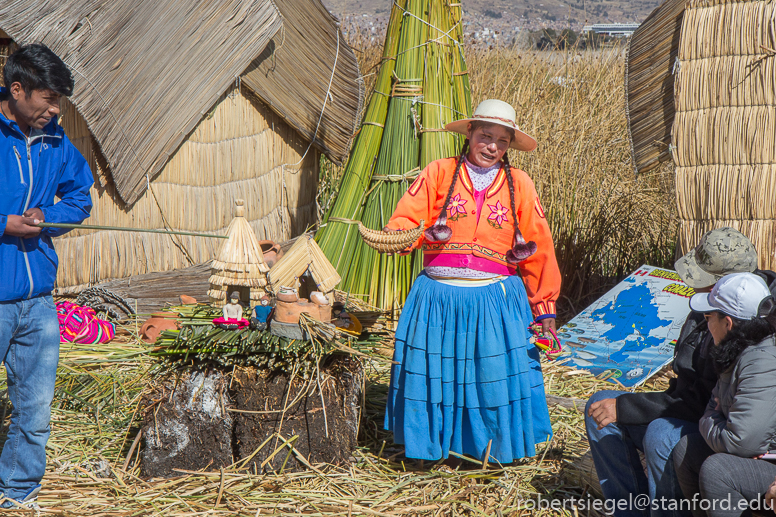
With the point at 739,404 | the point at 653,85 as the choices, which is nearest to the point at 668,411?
the point at 739,404

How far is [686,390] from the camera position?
2.57 m

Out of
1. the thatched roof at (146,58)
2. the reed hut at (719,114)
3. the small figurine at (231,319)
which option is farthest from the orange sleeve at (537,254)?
the thatched roof at (146,58)

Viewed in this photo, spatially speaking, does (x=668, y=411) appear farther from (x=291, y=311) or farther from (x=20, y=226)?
(x=20, y=226)

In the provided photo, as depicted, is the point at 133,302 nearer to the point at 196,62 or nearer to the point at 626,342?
the point at 196,62

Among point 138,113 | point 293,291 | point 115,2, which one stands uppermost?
point 115,2

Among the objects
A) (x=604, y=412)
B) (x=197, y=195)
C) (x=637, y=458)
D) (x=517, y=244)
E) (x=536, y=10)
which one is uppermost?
(x=536, y=10)

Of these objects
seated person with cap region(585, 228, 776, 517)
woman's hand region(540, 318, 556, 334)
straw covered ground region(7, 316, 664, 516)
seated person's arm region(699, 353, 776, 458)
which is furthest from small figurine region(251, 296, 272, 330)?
seated person's arm region(699, 353, 776, 458)

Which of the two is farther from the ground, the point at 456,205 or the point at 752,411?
the point at 456,205

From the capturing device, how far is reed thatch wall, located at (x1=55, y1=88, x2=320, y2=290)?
16.0 ft

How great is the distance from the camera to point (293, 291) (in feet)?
10.4

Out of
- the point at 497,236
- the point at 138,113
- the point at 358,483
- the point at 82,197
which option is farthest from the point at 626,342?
the point at 138,113

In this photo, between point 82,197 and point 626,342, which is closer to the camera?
point 82,197

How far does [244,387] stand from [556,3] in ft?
84.8

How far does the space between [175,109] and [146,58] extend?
0.38 meters
